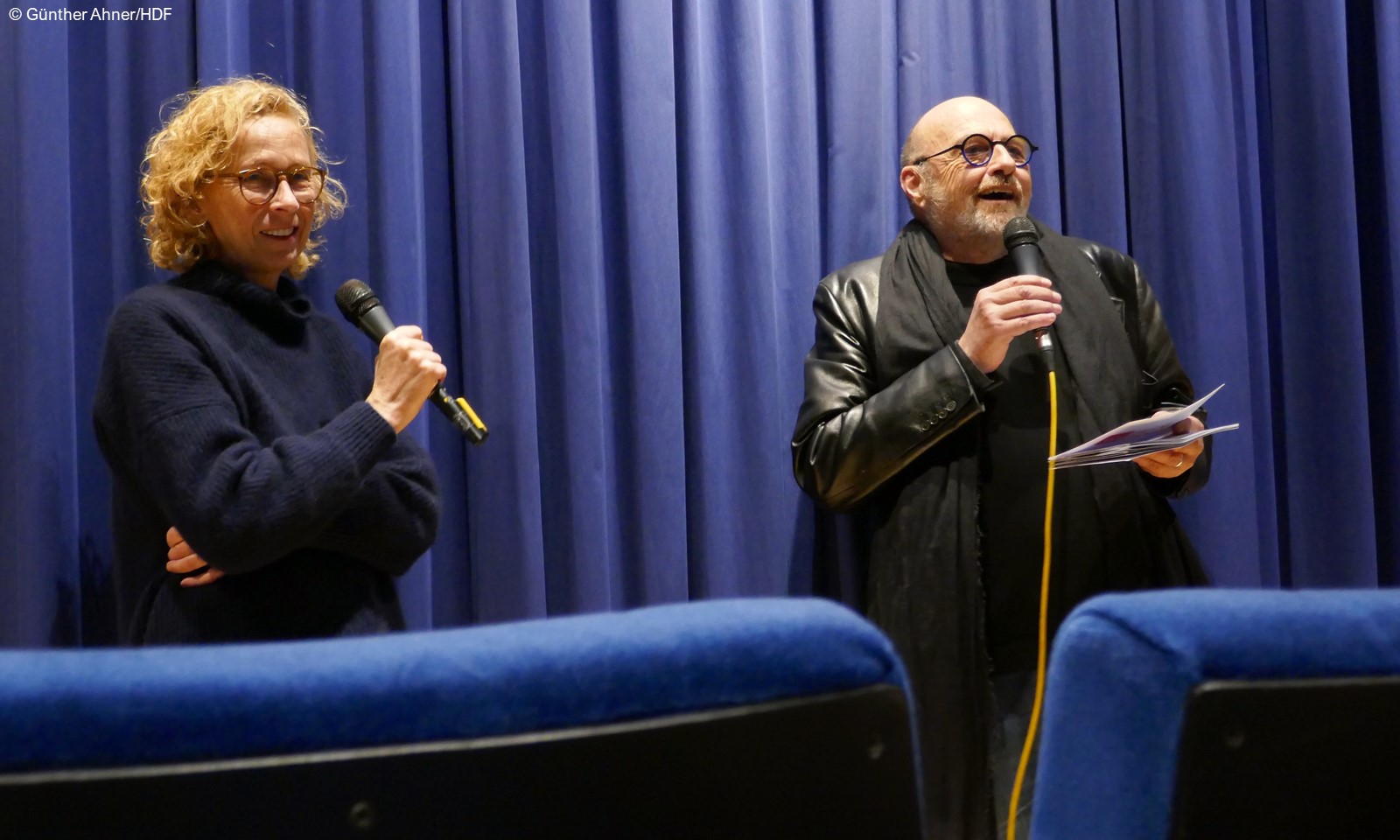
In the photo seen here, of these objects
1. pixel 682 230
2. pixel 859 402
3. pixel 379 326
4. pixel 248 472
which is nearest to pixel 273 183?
pixel 379 326

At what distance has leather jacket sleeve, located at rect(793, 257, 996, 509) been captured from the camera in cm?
217

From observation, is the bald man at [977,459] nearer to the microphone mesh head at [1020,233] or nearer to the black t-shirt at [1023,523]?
the black t-shirt at [1023,523]

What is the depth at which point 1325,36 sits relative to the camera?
288 cm

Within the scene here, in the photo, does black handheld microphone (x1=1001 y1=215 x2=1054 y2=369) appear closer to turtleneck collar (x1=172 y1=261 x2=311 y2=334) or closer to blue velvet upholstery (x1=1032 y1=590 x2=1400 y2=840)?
turtleneck collar (x1=172 y1=261 x2=311 y2=334)

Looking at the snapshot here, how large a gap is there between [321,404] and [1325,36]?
245 centimetres

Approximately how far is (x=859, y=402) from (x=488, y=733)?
1.88m

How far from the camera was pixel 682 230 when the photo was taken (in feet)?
8.49

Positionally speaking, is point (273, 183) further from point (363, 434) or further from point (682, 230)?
point (682, 230)

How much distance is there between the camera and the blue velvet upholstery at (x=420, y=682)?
1.49 feet

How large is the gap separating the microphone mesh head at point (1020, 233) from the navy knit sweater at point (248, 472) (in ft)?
3.76

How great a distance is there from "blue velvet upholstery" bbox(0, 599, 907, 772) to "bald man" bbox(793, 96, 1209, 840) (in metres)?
1.70

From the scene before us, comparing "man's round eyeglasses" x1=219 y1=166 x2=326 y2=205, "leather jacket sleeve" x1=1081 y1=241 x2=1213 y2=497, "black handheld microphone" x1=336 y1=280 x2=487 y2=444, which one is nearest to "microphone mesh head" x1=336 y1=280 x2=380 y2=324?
"black handheld microphone" x1=336 y1=280 x2=487 y2=444

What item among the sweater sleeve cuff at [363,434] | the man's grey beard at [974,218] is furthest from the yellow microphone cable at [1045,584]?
the sweater sleeve cuff at [363,434]

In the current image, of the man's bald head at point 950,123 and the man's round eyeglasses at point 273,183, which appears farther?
the man's bald head at point 950,123
